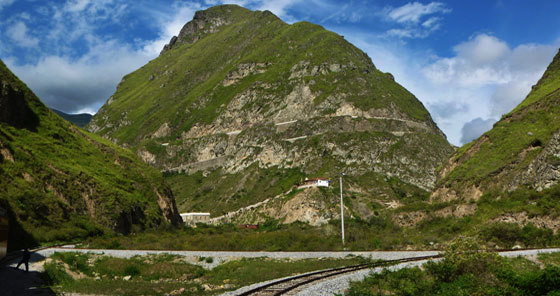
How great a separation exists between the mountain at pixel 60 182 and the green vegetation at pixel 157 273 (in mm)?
14805

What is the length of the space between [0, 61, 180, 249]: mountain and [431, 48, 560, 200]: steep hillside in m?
53.1

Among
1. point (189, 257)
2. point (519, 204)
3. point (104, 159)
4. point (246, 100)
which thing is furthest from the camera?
point (246, 100)

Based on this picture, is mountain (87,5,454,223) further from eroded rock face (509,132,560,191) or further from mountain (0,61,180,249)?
eroded rock face (509,132,560,191)

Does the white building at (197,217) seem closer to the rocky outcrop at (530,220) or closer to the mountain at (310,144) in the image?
the mountain at (310,144)

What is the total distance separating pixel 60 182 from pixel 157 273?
1643 inches

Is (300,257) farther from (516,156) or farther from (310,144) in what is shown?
(310,144)

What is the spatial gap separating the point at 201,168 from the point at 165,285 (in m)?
150

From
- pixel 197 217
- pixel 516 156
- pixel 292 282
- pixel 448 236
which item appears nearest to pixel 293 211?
pixel 197 217

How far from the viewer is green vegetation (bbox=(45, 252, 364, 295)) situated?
23.0m

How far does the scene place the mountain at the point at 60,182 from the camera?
49.8m

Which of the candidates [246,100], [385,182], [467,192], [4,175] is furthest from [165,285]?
[246,100]

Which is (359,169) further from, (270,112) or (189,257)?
(189,257)

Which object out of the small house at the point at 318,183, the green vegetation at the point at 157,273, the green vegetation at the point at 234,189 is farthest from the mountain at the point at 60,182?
the green vegetation at the point at 234,189

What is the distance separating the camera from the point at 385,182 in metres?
114
